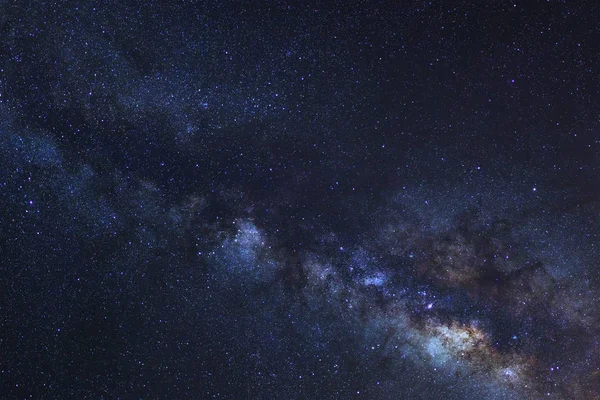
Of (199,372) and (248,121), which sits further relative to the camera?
(199,372)

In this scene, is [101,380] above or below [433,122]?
below

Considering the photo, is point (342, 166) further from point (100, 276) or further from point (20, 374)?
point (20, 374)

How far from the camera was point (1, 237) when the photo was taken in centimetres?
682

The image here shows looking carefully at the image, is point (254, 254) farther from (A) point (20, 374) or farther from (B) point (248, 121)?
(A) point (20, 374)

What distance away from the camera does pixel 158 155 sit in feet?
21.8

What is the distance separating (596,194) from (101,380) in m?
8.49

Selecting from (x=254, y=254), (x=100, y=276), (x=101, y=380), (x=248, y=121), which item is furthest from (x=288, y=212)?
(x=101, y=380)

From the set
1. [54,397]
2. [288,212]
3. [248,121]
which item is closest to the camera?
[248,121]

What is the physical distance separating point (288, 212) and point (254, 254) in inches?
34.6

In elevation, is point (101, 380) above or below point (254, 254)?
below

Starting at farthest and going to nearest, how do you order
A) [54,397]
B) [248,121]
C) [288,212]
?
[54,397] → [288,212] → [248,121]

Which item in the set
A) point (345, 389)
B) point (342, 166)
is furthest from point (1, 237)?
point (345, 389)

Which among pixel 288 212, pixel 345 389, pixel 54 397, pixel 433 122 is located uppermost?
pixel 433 122

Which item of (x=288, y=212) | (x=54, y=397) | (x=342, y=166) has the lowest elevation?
(x=54, y=397)
